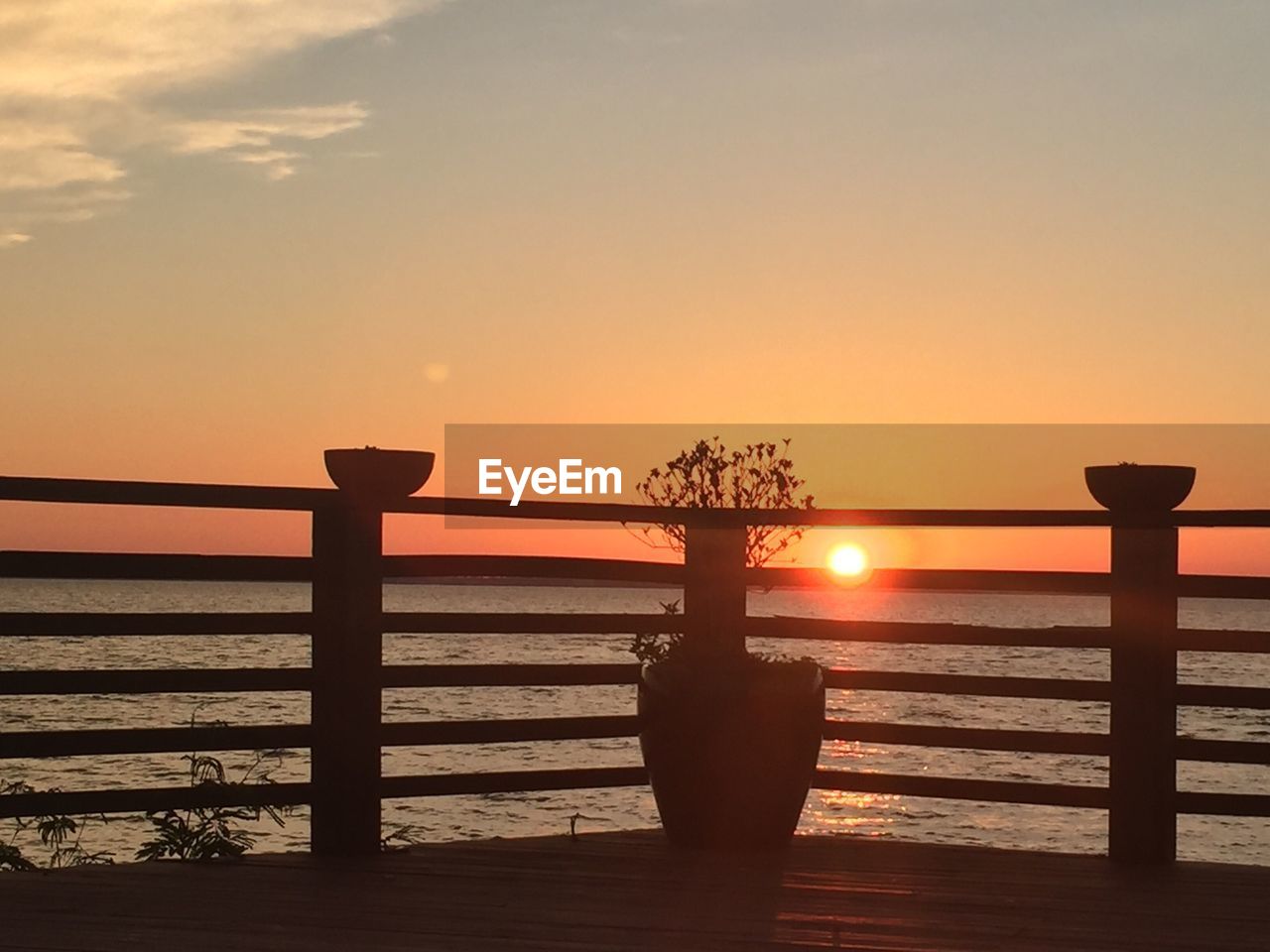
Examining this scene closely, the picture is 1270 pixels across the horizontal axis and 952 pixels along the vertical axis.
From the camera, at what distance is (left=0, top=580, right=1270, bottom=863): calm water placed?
88.2ft

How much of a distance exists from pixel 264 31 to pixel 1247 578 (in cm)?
652

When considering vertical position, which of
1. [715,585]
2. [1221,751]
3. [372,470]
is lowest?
[1221,751]

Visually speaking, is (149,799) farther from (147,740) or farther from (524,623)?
(524,623)

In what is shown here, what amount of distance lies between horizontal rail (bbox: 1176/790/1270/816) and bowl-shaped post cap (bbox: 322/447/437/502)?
2976 millimetres

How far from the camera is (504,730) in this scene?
5945 millimetres

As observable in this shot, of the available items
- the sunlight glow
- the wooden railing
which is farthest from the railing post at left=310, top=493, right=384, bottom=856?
the sunlight glow

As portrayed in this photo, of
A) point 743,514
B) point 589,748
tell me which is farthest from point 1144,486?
point 589,748

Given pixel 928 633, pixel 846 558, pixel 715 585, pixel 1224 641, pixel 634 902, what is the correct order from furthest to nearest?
1. pixel 846 558
2. pixel 715 585
3. pixel 928 633
4. pixel 1224 641
5. pixel 634 902

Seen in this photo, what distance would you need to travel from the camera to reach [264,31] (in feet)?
31.4

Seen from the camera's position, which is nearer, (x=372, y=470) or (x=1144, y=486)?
(x=372, y=470)

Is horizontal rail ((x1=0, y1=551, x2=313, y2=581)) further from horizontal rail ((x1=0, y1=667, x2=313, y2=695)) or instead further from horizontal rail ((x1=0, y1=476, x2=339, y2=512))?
horizontal rail ((x1=0, y1=667, x2=313, y2=695))

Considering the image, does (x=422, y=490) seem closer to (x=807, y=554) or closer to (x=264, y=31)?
(x=807, y=554)

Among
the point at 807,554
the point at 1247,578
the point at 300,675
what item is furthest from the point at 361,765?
the point at 1247,578

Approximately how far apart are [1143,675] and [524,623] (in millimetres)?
2229
